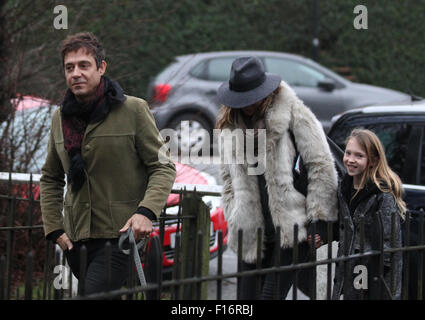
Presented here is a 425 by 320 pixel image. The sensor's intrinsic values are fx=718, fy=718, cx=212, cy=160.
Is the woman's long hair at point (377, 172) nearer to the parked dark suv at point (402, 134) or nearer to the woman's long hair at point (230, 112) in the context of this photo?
the woman's long hair at point (230, 112)

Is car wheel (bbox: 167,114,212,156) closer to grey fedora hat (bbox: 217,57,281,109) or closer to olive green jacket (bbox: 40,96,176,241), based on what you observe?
grey fedora hat (bbox: 217,57,281,109)

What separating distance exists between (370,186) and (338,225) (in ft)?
0.85

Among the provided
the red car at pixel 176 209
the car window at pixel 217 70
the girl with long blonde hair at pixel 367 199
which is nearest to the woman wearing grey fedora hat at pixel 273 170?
the girl with long blonde hair at pixel 367 199

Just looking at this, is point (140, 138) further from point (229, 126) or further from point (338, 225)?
point (338, 225)

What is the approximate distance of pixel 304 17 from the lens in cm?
1667

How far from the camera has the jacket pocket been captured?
312 centimetres

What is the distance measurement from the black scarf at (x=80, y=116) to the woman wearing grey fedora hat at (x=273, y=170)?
2.20 feet

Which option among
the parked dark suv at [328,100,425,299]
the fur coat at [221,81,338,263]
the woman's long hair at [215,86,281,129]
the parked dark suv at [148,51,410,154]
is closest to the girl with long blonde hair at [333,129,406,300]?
the fur coat at [221,81,338,263]

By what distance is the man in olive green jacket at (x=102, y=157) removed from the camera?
311 centimetres

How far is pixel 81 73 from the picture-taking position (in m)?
3.10

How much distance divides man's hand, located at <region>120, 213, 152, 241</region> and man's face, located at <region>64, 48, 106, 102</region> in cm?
57

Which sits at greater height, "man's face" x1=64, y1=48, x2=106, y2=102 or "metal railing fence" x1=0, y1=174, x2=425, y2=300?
"man's face" x1=64, y1=48, x2=106, y2=102
